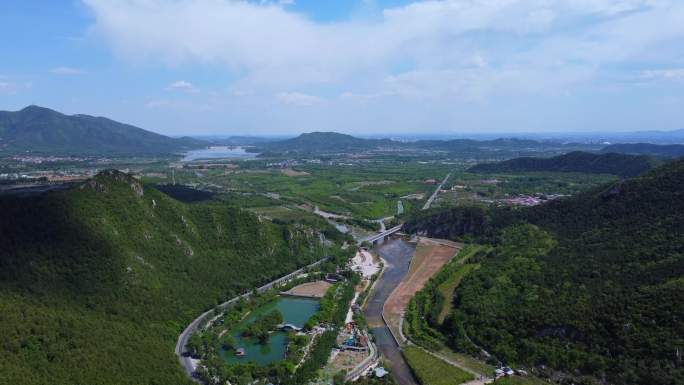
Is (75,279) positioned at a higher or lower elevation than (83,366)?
higher

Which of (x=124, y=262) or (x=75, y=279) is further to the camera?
(x=124, y=262)

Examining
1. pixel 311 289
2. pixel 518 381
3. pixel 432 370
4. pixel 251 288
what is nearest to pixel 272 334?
pixel 251 288

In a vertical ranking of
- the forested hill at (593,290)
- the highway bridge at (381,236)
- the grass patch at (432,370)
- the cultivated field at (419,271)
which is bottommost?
the grass patch at (432,370)

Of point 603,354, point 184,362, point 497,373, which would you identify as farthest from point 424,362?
point 184,362

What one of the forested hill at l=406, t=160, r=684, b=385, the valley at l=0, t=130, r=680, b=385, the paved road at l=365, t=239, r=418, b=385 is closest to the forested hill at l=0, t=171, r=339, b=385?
the valley at l=0, t=130, r=680, b=385

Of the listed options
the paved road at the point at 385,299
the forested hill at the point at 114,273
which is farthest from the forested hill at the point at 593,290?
the forested hill at the point at 114,273

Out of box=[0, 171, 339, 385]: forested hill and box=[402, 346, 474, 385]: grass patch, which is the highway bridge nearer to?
box=[0, 171, 339, 385]: forested hill

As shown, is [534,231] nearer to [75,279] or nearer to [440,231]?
[440,231]

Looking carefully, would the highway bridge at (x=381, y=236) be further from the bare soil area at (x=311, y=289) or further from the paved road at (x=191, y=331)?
the bare soil area at (x=311, y=289)
